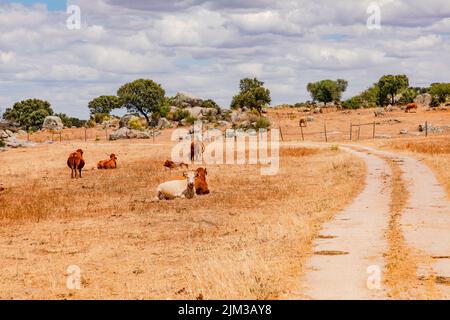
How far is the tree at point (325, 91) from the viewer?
6043 inches

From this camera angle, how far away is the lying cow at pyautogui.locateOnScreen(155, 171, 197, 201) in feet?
82.8

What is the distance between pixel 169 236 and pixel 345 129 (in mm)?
59938

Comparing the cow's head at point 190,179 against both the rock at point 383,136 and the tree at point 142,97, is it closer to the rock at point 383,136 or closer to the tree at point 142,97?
the rock at point 383,136

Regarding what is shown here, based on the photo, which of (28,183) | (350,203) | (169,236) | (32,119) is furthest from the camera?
(32,119)

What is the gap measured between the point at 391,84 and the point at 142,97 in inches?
1791

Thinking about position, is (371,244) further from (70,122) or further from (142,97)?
(70,122)

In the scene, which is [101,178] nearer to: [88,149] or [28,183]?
[28,183]

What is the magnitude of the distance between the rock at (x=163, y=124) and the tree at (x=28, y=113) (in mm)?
42057

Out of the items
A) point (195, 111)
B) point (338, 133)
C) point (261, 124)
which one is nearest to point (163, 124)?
point (195, 111)

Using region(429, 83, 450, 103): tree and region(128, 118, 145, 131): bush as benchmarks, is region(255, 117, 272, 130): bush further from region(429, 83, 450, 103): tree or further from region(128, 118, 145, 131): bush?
region(429, 83, 450, 103): tree

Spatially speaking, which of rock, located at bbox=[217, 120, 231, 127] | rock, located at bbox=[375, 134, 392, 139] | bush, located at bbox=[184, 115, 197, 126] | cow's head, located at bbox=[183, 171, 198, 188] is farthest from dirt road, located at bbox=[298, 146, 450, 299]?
bush, located at bbox=[184, 115, 197, 126]

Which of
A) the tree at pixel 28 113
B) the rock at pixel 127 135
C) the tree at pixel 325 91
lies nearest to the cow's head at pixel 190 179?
the rock at pixel 127 135

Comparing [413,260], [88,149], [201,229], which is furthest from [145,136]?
[413,260]
